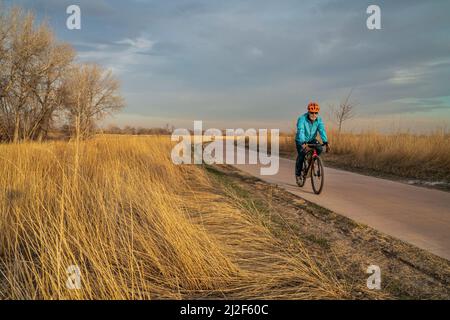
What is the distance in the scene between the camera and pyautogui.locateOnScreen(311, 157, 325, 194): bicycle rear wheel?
8.48m

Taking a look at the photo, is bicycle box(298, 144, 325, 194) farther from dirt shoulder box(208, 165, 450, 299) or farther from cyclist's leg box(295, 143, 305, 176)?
dirt shoulder box(208, 165, 450, 299)

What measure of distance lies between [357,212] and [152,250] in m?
4.40

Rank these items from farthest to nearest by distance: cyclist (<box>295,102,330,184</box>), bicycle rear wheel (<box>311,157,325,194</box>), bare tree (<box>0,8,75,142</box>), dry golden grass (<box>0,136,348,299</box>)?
bare tree (<box>0,8,75,142</box>)
cyclist (<box>295,102,330,184</box>)
bicycle rear wheel (<box>311,157,325,194</box>)
dry golden grass (<box>0,136,348,299</box>)

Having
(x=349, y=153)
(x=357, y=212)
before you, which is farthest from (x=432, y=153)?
(x=357, y=212)

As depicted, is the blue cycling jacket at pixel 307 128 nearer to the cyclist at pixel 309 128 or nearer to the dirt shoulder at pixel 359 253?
the cyclist at pixel 309 128

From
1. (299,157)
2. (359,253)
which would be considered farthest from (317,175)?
(359,253)

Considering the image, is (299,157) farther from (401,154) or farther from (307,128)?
(401,154)

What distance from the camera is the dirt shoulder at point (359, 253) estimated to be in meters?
3.37

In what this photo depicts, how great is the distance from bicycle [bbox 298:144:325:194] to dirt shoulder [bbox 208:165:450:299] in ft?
5.43

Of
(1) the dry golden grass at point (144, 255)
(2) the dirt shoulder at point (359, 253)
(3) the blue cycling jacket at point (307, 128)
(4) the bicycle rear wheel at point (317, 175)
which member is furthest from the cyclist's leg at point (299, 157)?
(1) the dry golden grass at point (144, 255)

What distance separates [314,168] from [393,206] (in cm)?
224

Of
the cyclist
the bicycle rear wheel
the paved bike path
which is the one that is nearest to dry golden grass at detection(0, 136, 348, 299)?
the paved bike path

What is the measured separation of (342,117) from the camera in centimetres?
2750

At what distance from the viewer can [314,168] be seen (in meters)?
8.79
